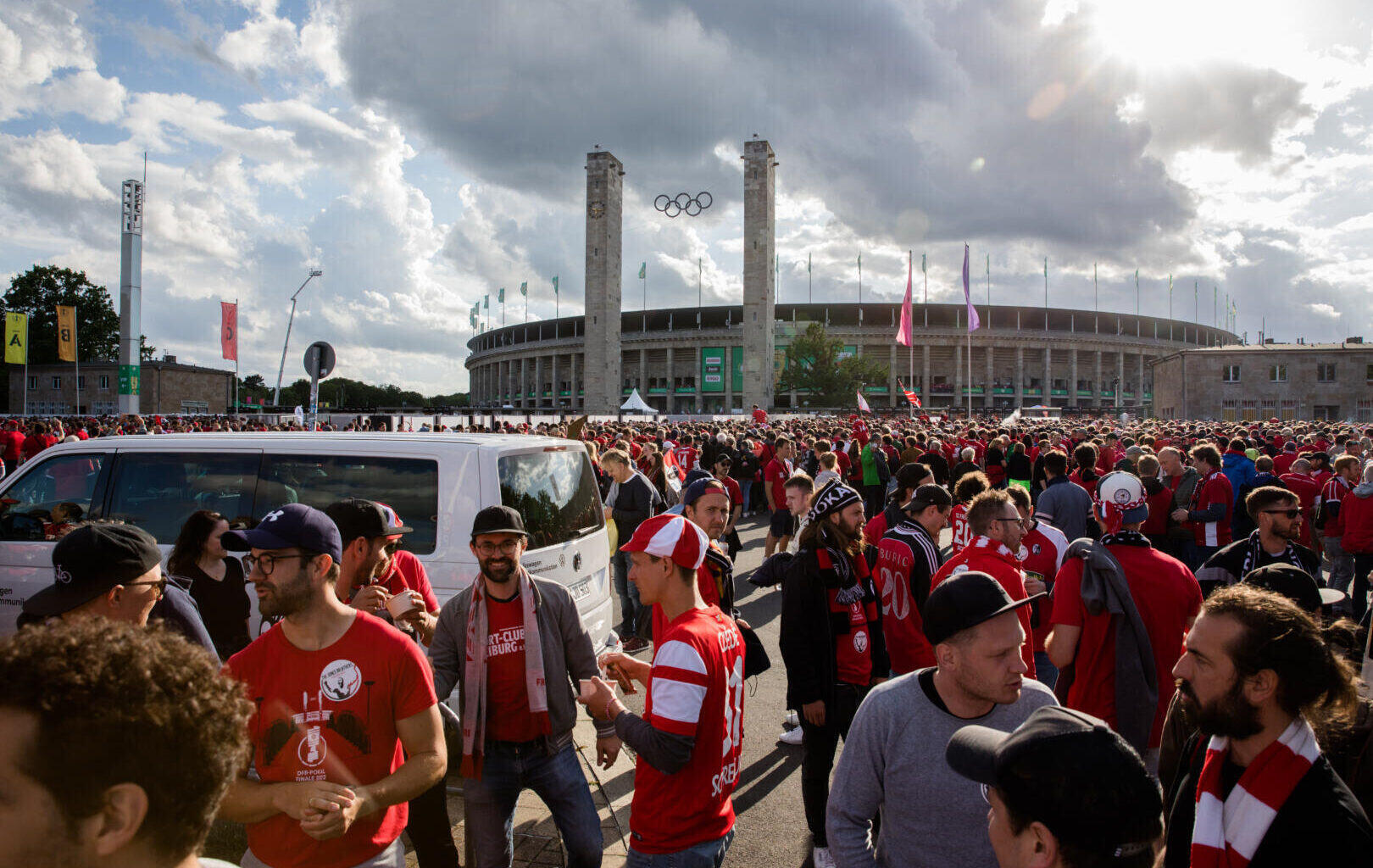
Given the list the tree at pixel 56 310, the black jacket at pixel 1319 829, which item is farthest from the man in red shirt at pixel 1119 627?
the tree at pixel 56 310

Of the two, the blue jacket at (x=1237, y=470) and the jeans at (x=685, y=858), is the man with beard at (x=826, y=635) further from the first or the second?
the blue jacket at (x=1237, y=470)

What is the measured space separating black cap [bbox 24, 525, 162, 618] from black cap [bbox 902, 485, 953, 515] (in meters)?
4.20

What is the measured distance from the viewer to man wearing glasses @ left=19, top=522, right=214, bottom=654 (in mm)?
2727

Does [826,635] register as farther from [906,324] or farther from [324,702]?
[906,324]

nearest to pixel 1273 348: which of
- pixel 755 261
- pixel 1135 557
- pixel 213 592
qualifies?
pixel 755 261

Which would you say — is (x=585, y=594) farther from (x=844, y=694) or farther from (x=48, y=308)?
(x=48, y=308)

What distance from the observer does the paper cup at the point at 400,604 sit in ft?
11.4

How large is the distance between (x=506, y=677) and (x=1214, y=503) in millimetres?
8225

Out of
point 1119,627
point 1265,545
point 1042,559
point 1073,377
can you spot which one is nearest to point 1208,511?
point 1042,559

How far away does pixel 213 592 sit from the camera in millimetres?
4426

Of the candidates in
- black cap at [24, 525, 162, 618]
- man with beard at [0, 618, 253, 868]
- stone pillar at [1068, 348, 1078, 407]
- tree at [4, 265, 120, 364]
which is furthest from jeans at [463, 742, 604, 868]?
stone pillar at [1068, 348, 1078, 407]

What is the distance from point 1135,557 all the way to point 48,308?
73.6 metres

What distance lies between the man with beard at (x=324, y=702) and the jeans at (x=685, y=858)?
771 mm

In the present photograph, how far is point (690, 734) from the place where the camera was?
99.0 inches
